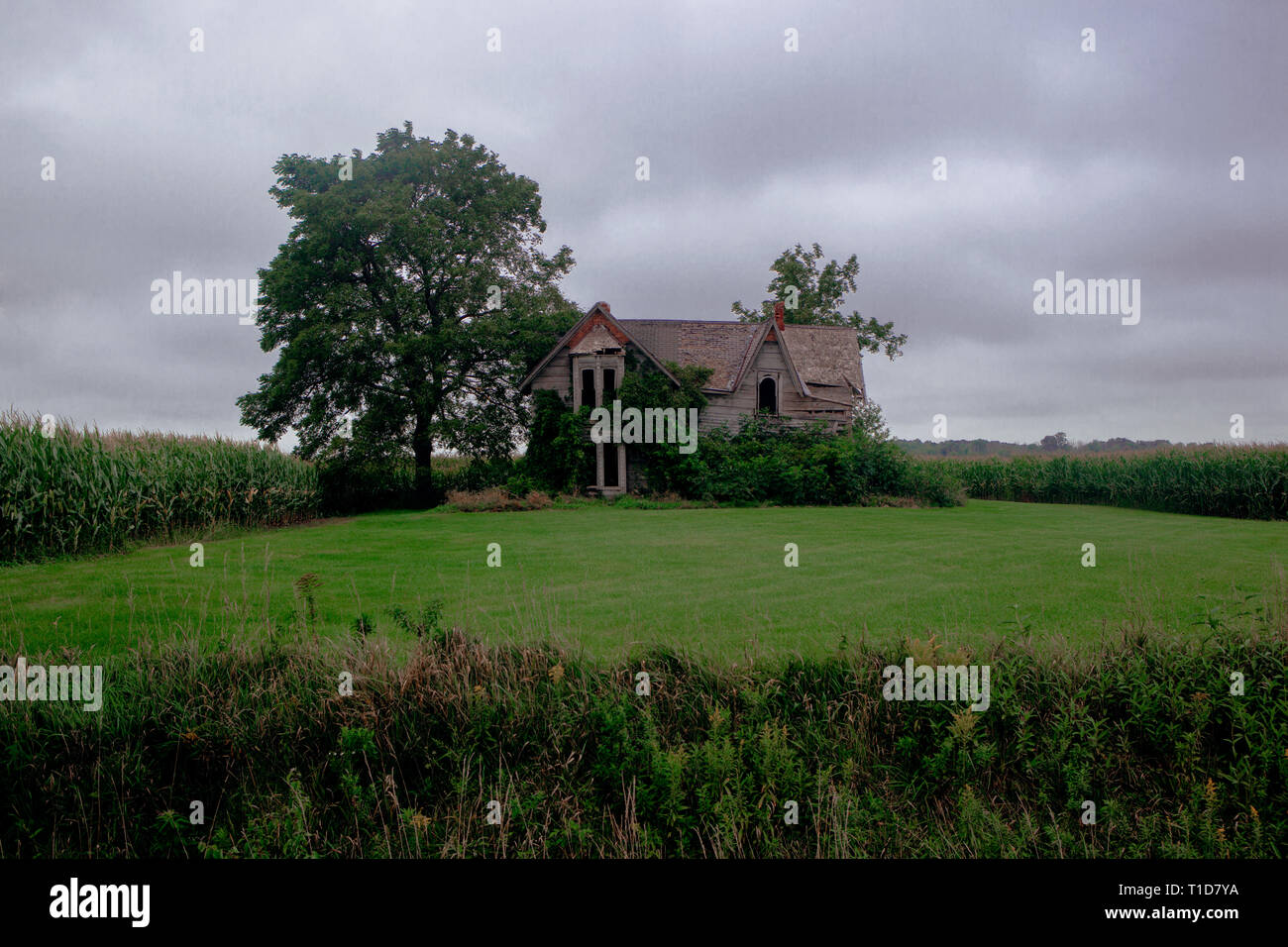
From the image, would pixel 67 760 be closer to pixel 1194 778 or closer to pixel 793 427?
pixel 1194 778

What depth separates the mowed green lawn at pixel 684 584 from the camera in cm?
793

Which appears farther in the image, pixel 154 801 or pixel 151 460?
pixel 151 460

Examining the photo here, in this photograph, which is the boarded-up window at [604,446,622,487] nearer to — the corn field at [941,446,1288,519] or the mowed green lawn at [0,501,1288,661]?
the mowed green lawn at [0,501,1288,661]

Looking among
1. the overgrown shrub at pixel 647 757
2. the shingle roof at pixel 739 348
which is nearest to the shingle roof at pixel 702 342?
the shingle roof at pixel 739 348

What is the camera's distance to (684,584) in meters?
10.9

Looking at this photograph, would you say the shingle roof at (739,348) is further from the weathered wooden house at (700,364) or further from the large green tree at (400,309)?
the large green tree at (400,309)

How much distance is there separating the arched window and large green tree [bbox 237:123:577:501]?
9.58 metres

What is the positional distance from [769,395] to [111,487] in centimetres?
2661

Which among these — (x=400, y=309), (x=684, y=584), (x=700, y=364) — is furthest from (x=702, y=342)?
(x=684, y=584)

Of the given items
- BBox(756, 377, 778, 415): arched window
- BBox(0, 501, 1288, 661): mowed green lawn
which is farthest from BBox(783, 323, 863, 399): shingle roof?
BBox(0, 501, 1288, 661): mowed green lawn
